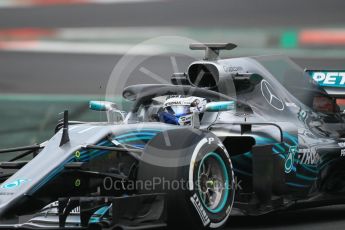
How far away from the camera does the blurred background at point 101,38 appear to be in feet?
42.0

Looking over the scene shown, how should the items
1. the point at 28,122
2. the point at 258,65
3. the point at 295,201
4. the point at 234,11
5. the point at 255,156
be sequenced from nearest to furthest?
the point at 255,156 < the point at 295,201 < the point at 258,65 < the point at 28,122 < the point at 234,11

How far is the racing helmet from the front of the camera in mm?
8578

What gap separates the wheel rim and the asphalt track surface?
18.1 ft

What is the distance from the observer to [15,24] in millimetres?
12984

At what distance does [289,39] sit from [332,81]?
3.90m

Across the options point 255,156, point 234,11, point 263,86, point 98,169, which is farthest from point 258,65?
point 234,11

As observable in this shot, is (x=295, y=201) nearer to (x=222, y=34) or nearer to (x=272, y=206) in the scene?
(x=272, y=206)

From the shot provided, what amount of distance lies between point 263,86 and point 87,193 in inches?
104

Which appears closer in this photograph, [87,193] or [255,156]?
[87,193]

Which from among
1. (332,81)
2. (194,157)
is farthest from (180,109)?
(332,81)

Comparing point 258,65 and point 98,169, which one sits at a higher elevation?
point 258,65

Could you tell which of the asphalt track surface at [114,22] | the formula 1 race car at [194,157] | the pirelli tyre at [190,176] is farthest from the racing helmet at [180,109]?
the asphalt track surface at [114,22]

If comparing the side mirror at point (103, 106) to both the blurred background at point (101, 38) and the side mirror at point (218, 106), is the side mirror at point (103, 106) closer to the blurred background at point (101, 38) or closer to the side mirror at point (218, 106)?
the side mirror at point (218, 106)

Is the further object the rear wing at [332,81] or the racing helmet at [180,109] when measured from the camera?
the rear wing at [332,81]
